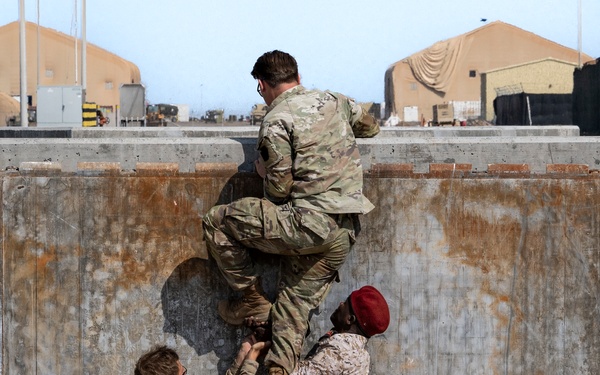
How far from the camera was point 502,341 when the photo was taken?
6.68 m

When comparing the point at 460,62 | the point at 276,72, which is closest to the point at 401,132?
the point at 276,72

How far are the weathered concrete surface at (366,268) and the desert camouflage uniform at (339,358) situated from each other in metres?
0.50

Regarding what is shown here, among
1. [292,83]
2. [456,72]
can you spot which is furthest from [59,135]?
[456,72]

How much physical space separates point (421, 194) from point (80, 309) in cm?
225

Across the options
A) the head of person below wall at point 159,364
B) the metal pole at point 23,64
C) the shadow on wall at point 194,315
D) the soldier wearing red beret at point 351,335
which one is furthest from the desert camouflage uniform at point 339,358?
the metal pole at point 23,64

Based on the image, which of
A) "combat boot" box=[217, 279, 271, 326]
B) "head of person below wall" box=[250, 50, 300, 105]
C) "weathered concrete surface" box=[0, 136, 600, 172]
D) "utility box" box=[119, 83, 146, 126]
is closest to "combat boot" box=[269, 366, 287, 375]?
"combat boot" box=[217, 279, 271, 326]

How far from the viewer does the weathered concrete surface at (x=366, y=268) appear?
6605 mm

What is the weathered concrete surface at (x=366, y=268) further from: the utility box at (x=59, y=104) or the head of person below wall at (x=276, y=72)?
the utility box at (x=59, y=104)

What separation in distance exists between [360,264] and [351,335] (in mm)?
623

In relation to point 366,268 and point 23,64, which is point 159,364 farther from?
point 23,64

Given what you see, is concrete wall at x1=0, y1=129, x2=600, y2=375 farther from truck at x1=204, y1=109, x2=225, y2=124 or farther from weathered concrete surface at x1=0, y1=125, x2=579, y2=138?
truck at x1=204, y1=109, x2=225, y2=124

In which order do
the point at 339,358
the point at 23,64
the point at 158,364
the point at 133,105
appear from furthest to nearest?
the point at 133,105
the point at 23,64
the point at 339,358
the point at 158,364

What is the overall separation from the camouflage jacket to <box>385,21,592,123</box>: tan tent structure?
3132 inches

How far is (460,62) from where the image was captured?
86938 millimetres
